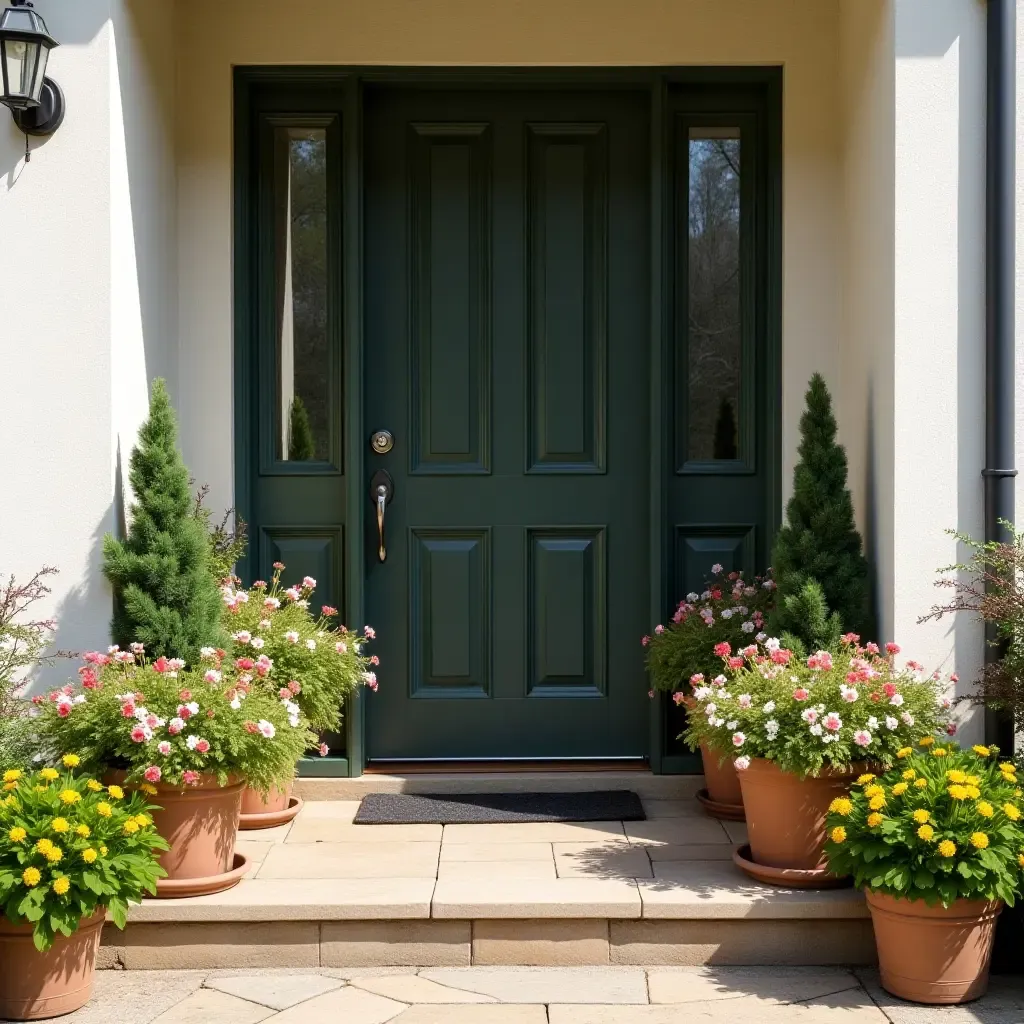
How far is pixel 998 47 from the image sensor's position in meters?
3.68

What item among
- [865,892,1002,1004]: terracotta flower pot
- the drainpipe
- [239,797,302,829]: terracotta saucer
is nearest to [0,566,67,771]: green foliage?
[239,797,302,829]: terracotta saucer

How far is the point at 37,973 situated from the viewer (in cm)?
300

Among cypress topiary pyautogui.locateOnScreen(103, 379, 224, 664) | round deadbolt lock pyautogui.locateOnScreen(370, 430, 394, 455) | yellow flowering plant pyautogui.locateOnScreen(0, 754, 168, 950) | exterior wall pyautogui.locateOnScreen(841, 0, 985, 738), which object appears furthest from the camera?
round deadbolt lock pyautogui.locateOnScreen(370, 430, 394, 455)

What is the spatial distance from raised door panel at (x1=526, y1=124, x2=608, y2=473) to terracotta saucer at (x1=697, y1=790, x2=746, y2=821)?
1.21 m

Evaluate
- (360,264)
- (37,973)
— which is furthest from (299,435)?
(37,973)

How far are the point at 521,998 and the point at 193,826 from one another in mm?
955

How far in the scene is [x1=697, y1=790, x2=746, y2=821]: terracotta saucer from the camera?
410 centimetres

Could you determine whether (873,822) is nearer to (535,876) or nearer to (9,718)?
(535,876)

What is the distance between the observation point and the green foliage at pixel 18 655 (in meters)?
3.35

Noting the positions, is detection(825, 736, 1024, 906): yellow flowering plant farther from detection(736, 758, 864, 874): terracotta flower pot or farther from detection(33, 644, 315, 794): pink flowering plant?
detection(33, 644, 315, 794): pink flowering plant

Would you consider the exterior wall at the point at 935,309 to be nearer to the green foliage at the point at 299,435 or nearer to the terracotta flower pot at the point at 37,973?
the green foliage at the point at 299,435

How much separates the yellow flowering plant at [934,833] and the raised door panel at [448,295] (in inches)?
75.3

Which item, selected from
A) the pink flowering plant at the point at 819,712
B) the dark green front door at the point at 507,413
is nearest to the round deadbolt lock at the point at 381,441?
the dark green front door at the point at 507,413

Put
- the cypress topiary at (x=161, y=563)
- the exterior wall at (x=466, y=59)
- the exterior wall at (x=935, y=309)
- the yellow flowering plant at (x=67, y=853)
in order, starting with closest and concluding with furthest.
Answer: the yellow flowering plant at (x=67, y=853), the cypress topiary at (x=161, y=563), the exterior wall at (x=935, y=309), the exterior wall at (x=466, y=59)
